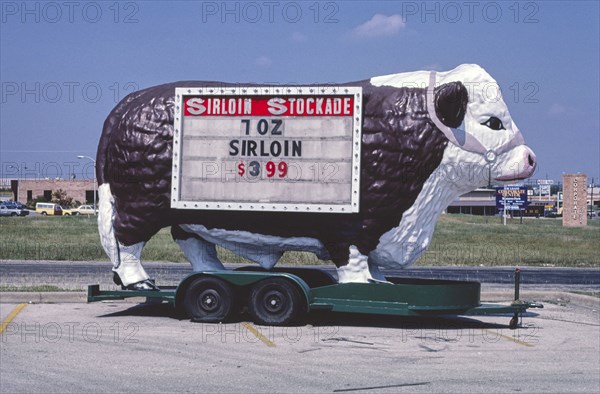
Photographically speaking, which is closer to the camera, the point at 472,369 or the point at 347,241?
the point at 472,369

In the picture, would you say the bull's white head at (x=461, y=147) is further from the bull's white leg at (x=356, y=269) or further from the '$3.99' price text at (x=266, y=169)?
the '$3.99' price text at (x=266, y=169)

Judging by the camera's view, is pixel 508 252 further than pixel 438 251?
Yes

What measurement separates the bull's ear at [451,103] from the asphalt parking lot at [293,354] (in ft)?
9.74

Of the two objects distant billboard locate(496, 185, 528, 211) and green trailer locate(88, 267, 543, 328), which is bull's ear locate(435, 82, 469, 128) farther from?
distant billboard locate(496, 185, 528, 211)

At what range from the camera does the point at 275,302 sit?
37.7 feet

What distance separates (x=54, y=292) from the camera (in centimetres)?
1432

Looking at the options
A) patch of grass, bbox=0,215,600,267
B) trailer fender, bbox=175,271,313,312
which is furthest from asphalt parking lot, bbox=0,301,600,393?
patch of grass, bbox=0,215,600,267

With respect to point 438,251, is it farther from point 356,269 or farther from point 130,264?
point 130,264

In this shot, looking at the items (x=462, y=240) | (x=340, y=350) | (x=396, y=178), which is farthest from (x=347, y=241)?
(x=462, y=240)

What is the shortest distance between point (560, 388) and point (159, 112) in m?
7.01

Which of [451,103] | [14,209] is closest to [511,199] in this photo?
[14,209]

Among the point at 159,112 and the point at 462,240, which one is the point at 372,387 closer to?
the point at 159,112

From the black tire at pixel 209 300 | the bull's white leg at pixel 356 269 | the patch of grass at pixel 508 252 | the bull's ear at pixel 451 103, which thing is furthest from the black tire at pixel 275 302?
the patch of grass at pixel 508 252

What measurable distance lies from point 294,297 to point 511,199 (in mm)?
56726
